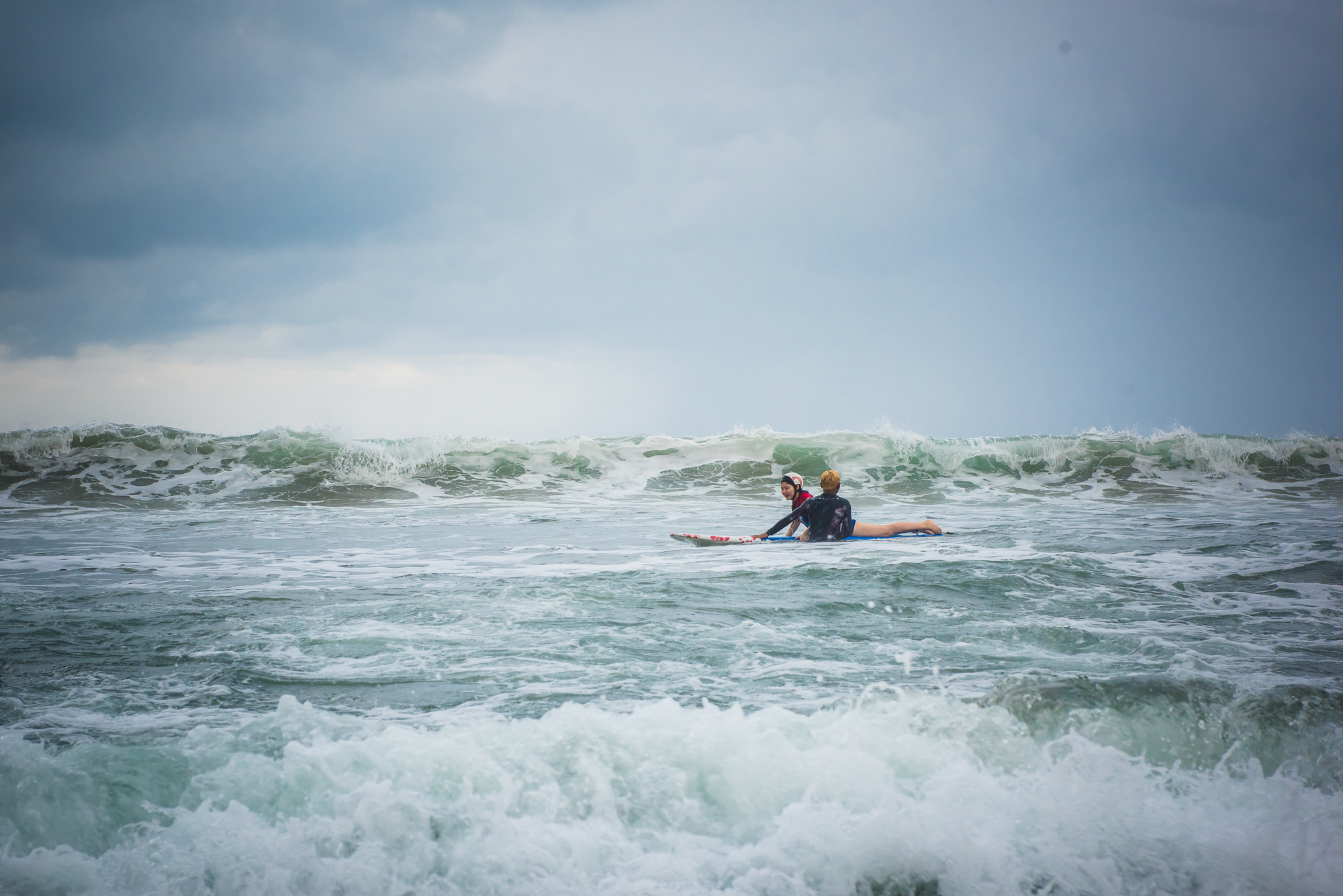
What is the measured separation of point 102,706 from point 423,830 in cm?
209

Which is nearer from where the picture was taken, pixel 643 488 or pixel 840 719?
pixel 840 719

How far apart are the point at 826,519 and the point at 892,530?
91cm

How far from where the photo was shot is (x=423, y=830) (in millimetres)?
2650

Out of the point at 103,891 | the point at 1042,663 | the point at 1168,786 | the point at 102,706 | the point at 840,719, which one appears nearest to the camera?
the point at 103,891

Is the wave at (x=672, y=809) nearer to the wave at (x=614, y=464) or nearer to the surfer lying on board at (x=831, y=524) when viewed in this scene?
the surfer lying on board at (x=831, y=524)

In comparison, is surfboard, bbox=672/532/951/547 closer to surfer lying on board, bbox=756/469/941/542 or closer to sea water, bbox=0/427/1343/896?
surfer lying on board, bbox=756/469/941/542

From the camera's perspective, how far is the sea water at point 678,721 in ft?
8.43

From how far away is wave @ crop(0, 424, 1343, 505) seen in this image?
17345 millimetres

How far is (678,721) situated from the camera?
335 cm

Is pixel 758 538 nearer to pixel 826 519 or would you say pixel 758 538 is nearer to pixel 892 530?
pixel 826 519

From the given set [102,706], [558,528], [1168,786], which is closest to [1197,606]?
[1168,786]

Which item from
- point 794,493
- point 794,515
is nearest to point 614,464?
point 794,493

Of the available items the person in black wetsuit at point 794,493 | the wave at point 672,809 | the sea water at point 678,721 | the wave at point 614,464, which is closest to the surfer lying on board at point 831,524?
the person in black wetsuit at point 794,493

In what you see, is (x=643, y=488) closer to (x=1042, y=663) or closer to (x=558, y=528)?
(x=558, y=528)
